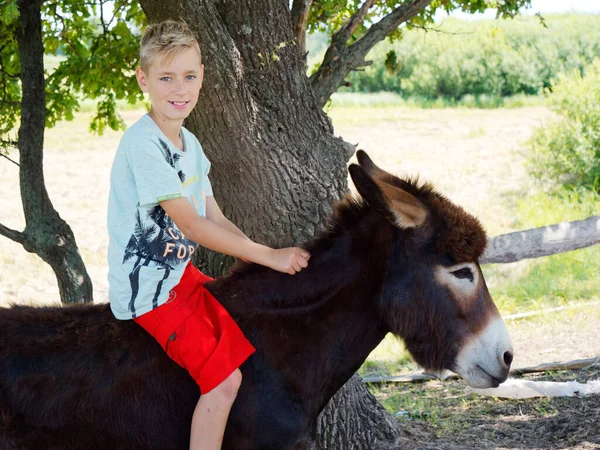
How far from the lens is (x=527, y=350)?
26.5 ft

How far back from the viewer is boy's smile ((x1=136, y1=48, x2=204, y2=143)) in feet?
11.2

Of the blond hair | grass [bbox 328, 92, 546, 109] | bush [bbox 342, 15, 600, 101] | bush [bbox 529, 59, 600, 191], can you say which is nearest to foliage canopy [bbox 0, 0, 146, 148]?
the blond hair

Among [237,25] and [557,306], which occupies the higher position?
[237,25]

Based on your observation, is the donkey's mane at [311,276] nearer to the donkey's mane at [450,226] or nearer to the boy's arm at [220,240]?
the boy's arm at [220,240]

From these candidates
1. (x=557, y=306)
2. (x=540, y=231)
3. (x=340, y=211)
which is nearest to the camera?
(x=340, y=211)

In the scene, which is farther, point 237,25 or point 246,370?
point 237,25

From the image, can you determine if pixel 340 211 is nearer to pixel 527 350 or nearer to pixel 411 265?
pixel 411 265

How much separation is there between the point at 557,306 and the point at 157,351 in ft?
26.0

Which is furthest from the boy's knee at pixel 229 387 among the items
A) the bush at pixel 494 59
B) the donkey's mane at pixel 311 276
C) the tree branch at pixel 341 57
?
the bush at pixel 494 59

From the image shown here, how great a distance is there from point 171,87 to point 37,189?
348 centimetres

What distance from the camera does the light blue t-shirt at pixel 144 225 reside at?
10.6 ft

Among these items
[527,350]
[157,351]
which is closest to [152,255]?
[157,351]

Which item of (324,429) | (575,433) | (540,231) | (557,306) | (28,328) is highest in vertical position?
(28,328)

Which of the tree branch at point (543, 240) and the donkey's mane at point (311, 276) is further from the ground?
the donkey's mane at point (311, 276)
